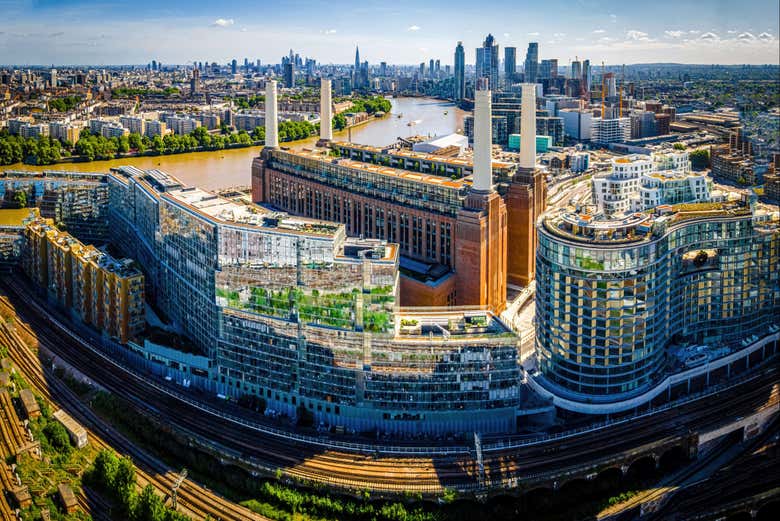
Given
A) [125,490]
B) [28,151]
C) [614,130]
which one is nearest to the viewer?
[125,490]

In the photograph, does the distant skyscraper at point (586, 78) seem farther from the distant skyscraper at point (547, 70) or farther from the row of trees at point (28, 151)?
the row of trees at point (28, 151)

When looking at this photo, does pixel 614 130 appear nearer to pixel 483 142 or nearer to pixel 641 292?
pixel 483 142

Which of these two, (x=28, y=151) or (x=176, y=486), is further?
(x=28, y=151)

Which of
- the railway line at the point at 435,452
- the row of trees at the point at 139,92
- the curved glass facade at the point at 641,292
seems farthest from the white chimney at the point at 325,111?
the row of trees at the point at 139,92

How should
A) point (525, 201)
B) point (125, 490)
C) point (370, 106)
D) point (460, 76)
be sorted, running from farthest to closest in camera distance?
point (460, 76), point (370, 106), point (525, 201), point (125, 490)

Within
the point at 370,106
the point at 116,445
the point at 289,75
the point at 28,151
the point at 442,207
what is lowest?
the point at 116,445

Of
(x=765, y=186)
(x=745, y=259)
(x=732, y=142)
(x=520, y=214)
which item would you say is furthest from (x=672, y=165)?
(x=732, y=142)

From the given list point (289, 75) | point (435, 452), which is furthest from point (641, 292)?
point (289, 75)
